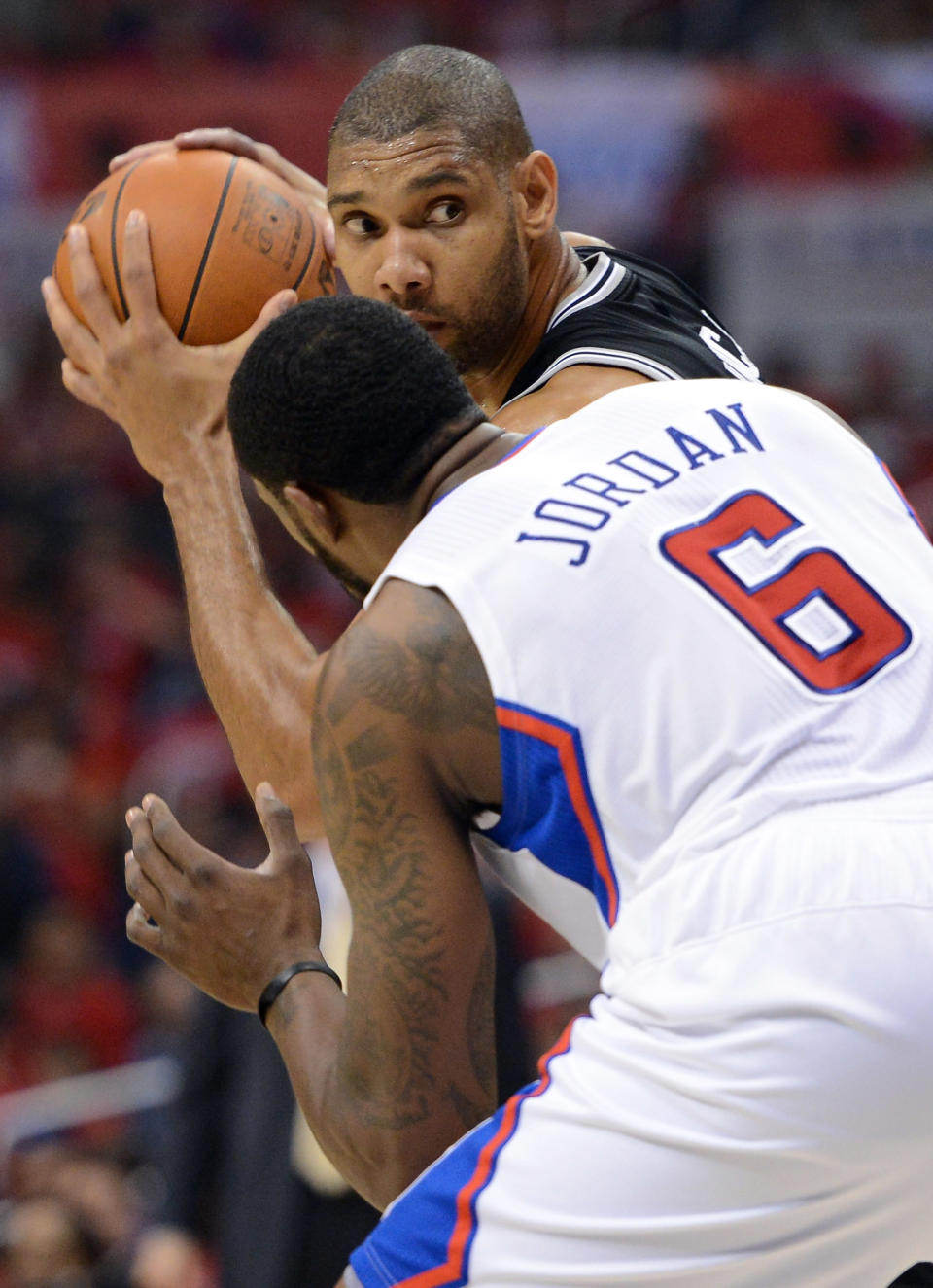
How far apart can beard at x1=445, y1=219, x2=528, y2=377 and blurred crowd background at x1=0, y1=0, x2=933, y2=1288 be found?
72.6 inches

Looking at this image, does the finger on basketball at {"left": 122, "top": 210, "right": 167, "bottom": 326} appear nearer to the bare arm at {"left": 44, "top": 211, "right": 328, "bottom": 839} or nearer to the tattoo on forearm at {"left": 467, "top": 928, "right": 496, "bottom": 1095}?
the bare arm at {"left": 44, "top": 211, "right": 328, "bottom": 839}

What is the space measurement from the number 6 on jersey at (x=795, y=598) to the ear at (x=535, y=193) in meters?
1.24

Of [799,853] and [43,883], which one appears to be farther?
[43,883]

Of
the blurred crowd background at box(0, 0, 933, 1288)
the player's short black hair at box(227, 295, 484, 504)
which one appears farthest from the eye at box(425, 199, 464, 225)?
the blurred crowd background at box(0, 0, 933, 1288)

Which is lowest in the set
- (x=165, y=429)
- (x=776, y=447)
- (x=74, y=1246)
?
(x=74, y=1246)

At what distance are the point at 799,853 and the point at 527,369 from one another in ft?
4.59

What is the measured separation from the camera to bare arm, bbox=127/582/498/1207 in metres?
2.19

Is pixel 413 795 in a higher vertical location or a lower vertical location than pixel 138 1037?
higher

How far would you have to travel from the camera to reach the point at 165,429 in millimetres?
3178

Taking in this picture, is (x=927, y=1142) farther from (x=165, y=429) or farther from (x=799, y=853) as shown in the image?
(x=165, y=429)

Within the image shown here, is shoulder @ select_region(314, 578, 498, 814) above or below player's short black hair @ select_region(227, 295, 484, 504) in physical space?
below

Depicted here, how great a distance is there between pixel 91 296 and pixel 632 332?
3.27 feet

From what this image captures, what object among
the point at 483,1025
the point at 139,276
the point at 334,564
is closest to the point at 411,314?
the point at 139,276

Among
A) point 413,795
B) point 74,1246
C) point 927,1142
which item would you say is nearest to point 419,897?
point 413,795
